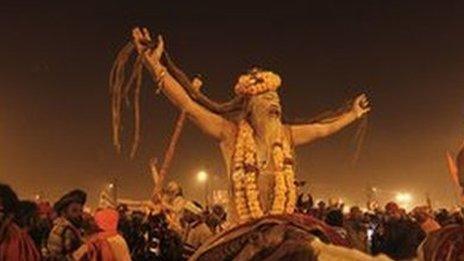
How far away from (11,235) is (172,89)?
179cm

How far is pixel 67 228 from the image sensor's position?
880cm

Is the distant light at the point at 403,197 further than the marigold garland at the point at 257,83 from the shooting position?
Yes

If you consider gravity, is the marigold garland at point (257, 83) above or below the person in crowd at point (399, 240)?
above

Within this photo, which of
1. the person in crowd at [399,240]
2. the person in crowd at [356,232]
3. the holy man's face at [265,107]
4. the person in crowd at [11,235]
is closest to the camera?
the person in crowd at [356,232]

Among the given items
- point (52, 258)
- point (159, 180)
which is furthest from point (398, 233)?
point (159, 180)

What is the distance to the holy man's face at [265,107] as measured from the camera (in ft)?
25.1

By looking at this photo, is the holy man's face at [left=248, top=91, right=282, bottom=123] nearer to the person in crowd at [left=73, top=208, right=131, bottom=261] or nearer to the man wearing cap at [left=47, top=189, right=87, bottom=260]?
the person in crowd at [left=73, top=208, right=131, bottom=261]

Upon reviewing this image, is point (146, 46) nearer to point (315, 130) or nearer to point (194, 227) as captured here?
point (315, 130)

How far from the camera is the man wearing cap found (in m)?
8.70

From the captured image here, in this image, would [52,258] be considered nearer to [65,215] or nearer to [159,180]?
[65,215]

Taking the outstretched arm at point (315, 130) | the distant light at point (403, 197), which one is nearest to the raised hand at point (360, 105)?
the outstretched arm at point (315, 130)

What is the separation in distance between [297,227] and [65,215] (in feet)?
22.5

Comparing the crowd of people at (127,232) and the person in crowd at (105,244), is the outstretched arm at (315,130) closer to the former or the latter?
the crowd of people at (127,232)

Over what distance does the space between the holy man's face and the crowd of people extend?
2.91 ft
